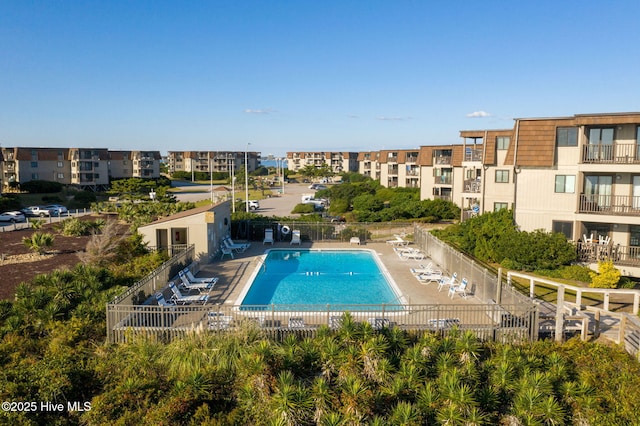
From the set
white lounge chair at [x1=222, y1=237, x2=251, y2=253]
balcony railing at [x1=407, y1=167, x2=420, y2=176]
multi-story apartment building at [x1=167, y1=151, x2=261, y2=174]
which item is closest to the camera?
white lounge chair at [x1=222, y1=237, x2=251, y2=253]

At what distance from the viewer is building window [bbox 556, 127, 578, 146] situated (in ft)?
79.4

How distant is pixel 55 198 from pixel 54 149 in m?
21.2

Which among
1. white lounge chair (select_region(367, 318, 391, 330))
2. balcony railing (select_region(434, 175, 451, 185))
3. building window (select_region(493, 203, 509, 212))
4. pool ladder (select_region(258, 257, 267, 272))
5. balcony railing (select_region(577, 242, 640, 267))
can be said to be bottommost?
pool ladder (select_region(258, 257, 267, 272))

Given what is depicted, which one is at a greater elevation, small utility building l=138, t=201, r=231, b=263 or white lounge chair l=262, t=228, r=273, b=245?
small utility building l=138, t=201, r=231, b=263

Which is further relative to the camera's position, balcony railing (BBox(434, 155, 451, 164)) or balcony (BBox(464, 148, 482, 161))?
balcony railing (BBox(434, 155, 451, 164))

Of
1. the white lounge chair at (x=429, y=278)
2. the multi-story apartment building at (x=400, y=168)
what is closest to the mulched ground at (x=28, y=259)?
the white lounge chair at (x=429, y=278)

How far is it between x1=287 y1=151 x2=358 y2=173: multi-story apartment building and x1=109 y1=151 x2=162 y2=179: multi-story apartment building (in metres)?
A: 45.9

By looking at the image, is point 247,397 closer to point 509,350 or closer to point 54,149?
point 509,350

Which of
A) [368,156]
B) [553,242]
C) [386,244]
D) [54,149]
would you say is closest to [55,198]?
[54,149]

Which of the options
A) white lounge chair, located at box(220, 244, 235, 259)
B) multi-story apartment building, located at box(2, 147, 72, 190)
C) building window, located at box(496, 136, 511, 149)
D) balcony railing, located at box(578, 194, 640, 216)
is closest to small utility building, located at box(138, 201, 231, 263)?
white lounge chair, located at box(220, 244, 235, 259)

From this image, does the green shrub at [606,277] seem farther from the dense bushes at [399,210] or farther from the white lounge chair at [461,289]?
the dense bushes at [399,210]

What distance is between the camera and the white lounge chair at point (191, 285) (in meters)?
19.5

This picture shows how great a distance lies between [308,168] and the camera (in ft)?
376

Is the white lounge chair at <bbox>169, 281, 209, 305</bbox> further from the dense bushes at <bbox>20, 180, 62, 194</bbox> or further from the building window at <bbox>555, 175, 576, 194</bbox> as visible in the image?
the dense bushes at <bbox>20, 180, 62, 194</bbox>
